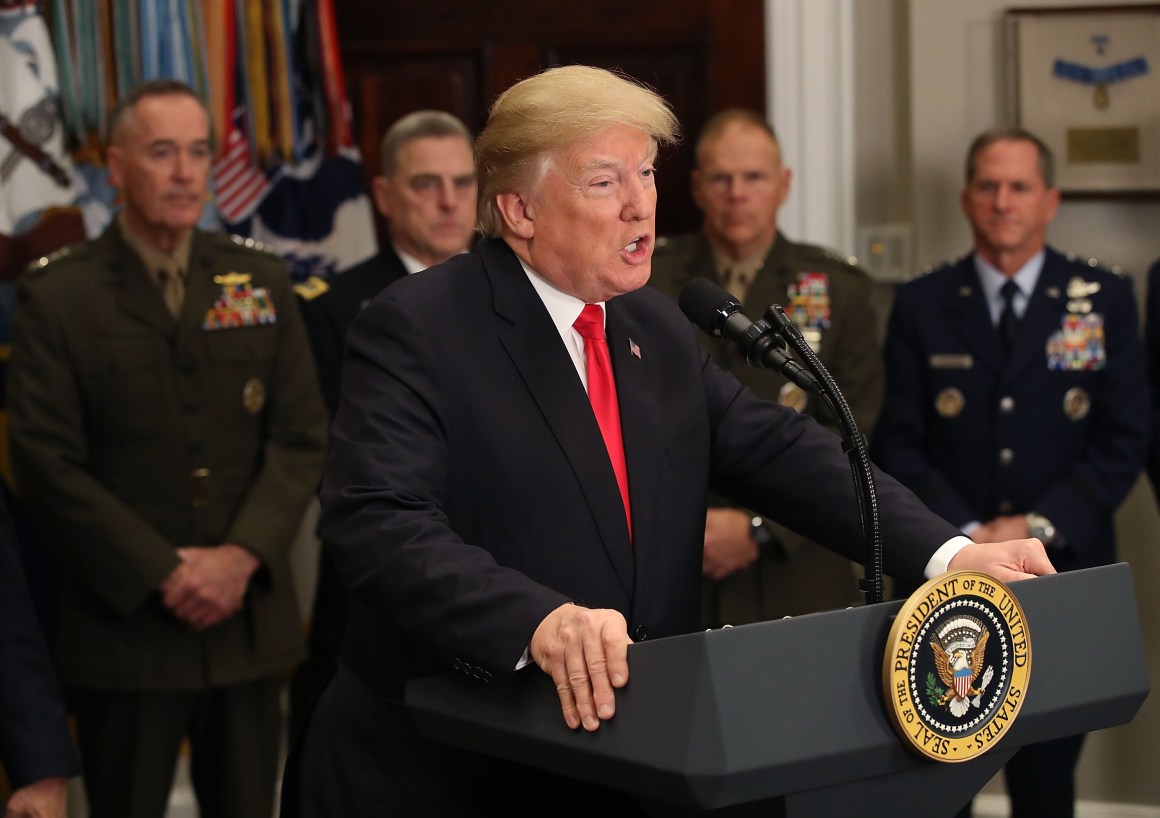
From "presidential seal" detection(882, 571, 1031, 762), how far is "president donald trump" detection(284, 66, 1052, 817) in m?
0.19

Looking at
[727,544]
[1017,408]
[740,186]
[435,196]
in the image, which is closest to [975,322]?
[1017,408]

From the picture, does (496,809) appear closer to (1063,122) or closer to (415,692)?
(415,692)

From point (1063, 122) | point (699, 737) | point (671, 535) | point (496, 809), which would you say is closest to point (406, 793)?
point (496, 809)

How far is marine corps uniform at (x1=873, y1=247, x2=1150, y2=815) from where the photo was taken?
3480 millimetres

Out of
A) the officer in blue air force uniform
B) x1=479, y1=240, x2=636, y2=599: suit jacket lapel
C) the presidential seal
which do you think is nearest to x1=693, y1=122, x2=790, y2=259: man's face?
the officer in blue air force uniform

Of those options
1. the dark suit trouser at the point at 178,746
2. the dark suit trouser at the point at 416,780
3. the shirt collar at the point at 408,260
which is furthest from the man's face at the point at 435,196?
the dark suit trouser at the point at 416,780

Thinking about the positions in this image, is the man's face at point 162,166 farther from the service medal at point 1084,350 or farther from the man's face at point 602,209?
the service medal at point 1084,350

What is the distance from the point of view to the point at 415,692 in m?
1.55

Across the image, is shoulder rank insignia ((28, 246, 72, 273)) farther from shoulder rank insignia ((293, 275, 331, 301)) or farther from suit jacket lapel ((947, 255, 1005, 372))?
suit jacket lapel ((947, 255, 1005, 372))

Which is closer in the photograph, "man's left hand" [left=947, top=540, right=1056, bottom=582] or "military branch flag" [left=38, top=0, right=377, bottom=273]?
"man's left hand" [left=947, top=540, right=1056, bottom=582]

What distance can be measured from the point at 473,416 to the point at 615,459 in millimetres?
178

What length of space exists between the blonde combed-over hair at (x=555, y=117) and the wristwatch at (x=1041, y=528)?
188cm

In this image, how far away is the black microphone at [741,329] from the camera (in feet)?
5.16

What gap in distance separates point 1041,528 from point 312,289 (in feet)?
5.73
